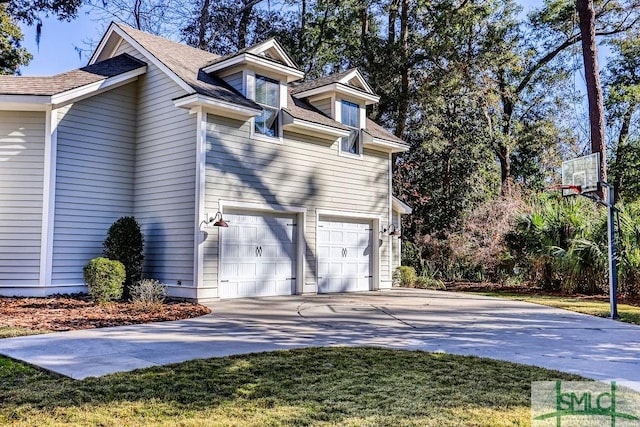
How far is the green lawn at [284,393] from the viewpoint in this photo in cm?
387

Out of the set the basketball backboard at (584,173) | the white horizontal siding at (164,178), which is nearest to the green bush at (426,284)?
the basketball backboard at (584,173)

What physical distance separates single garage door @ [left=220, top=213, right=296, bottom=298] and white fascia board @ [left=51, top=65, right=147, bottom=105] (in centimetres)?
410

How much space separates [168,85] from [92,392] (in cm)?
936

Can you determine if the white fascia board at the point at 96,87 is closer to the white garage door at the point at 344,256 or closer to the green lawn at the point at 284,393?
the white garage door at the point at 344,256

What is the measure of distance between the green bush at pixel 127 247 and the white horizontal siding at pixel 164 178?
0.49m

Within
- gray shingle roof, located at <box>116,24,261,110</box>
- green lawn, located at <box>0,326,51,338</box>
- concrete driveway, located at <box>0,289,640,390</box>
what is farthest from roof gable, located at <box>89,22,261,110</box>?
green lawn, located at <box>0,326,51,338</box>

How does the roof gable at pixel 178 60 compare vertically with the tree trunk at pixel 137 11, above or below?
below

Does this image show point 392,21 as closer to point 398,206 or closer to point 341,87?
point 341,87

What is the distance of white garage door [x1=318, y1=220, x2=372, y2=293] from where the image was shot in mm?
14352

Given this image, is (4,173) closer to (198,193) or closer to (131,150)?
(131,150)

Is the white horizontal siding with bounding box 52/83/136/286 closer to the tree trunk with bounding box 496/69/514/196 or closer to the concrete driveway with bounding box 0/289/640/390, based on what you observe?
the concrete driveway with bounding box 0/289/640/390

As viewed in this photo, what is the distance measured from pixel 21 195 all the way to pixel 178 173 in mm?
3393

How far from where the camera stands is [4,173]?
11.8 metres

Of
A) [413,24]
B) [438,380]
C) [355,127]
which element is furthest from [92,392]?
[413,24]
